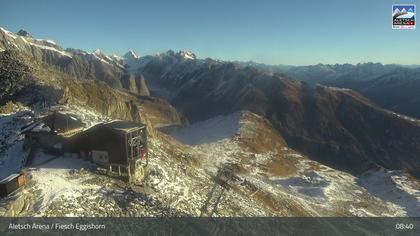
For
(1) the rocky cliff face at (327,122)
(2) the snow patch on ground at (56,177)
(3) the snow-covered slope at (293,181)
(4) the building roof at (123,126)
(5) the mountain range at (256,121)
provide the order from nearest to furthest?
1. (2) the snow patch on ground at (56,177)
2. (4) the building roof at (123,126)
3. (5) the mountain range at (256,121)
4. (3) the snow-covered slope at (293,181)
5. (1) the rocky cliff face at (327,122)

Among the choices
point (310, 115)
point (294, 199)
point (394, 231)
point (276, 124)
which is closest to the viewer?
point (394, 231)

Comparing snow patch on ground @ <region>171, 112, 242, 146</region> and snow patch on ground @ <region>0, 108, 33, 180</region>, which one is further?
snow patch on ground @ <region>171, 112, 242, 146</region>

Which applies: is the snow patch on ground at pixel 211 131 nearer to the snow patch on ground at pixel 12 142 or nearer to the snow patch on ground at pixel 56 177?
the snow patch on ground at pixel 12 142

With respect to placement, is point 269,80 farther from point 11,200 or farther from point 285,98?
point 11,200

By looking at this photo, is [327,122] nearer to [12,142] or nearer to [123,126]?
[123,126]

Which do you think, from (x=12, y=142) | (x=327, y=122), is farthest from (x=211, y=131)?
(x=12, y=142)

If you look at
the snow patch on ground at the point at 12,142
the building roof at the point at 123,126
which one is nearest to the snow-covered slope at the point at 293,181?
the building roof at the point at 123,126

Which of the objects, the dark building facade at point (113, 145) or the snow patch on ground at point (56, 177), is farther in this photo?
the dark building facade at point (113, 145)

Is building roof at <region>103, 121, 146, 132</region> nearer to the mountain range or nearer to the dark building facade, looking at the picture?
the dark building facade

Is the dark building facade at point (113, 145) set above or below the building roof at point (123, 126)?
below

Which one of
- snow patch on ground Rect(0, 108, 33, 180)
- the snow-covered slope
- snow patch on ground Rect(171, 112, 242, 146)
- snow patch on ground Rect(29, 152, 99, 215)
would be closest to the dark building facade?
snow patch on ground Rect(29, 152, 99, 215)

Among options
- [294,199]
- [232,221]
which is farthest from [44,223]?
[294,199]
